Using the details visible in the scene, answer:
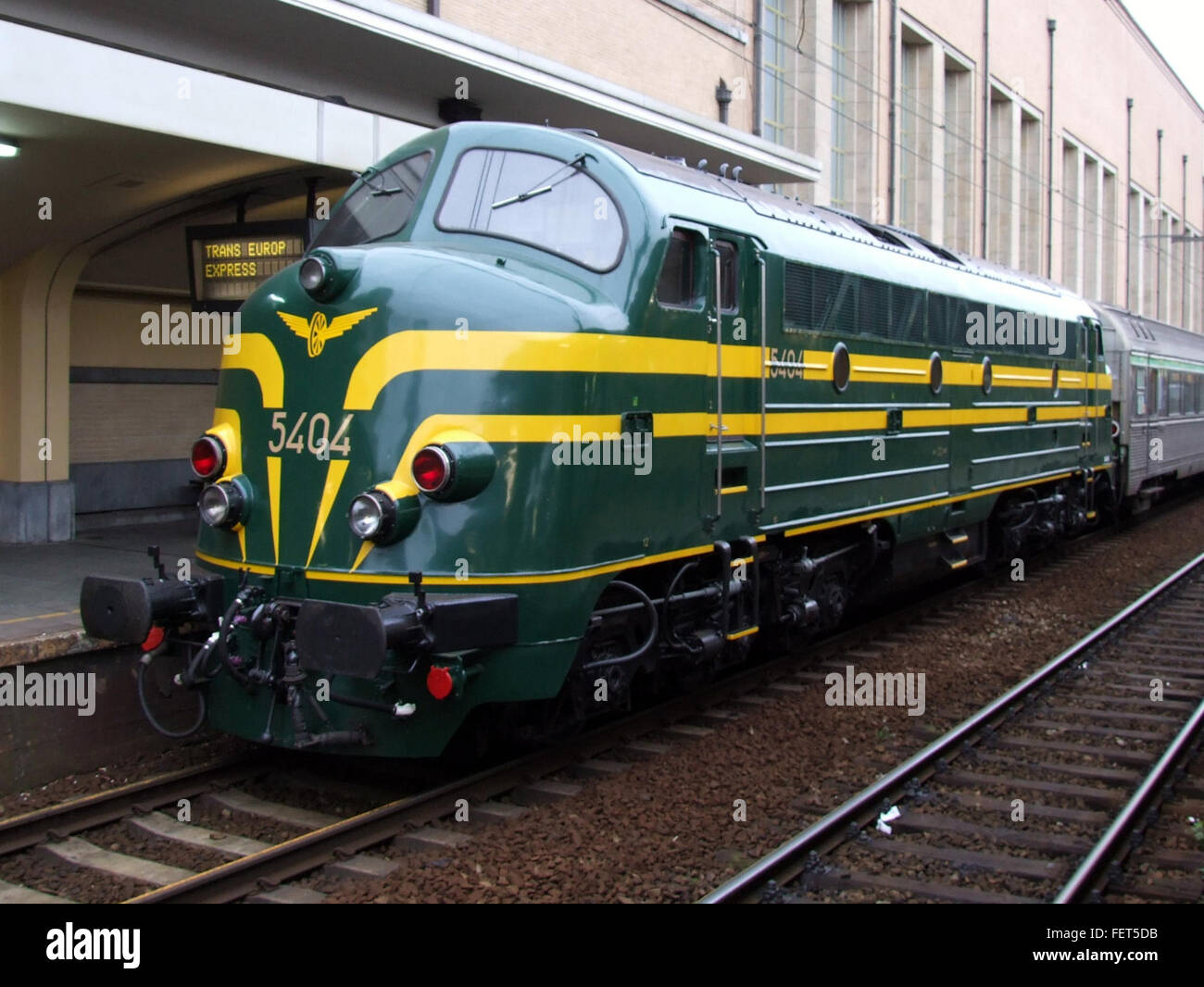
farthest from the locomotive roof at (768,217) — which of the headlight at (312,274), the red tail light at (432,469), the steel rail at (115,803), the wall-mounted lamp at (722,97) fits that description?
the wall-mounted lamp at (722,97)

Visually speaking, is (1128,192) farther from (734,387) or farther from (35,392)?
(734,387)

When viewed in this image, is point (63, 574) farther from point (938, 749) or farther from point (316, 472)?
point (938, 749)

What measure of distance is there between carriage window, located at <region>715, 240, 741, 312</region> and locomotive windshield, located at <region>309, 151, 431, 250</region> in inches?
73.7

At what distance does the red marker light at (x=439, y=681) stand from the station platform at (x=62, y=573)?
2.10 m

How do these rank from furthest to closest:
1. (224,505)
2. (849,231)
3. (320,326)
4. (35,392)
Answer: (35,392) → (849,231) → (224,505) → (320,326)

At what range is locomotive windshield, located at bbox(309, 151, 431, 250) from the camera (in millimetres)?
7227

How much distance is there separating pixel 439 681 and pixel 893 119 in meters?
23.8

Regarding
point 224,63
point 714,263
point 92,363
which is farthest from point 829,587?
point 92,363

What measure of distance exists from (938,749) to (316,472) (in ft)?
13.3

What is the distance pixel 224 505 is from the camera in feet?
21.3

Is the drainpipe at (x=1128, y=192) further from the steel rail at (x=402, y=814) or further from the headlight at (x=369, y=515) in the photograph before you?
the headlight at (x=369, y=515)

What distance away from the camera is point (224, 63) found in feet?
37.5

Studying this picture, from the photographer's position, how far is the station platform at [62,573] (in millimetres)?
7109

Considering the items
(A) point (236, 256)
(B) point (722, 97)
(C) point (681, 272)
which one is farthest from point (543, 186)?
(B) point (722, 97)
